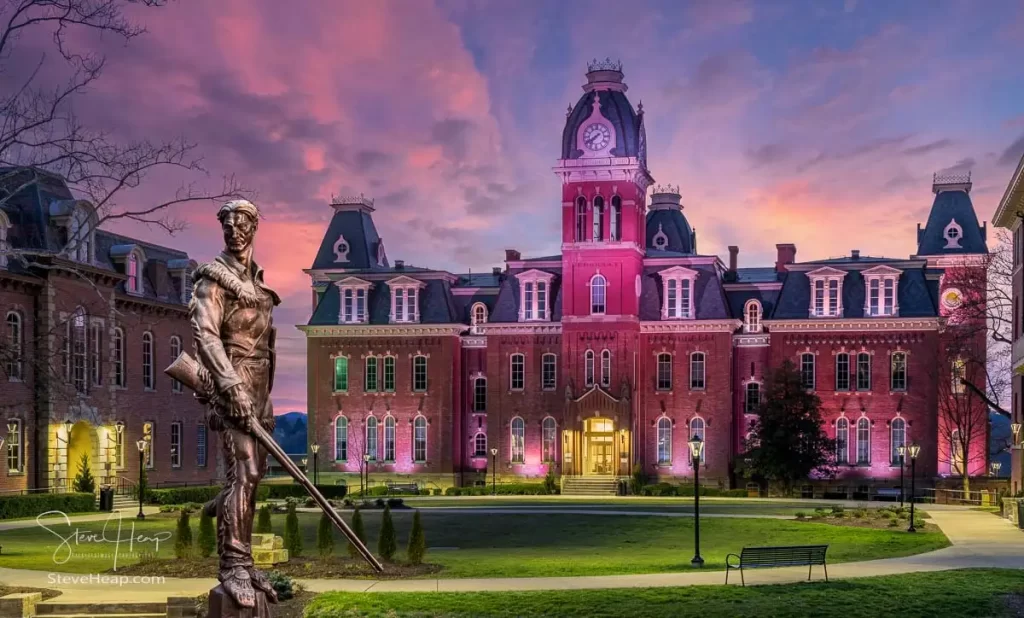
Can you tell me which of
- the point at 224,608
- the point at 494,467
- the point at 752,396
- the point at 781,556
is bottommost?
the point at 494,467

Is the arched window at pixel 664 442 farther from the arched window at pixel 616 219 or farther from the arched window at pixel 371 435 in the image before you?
the arched window at pixel 371 435

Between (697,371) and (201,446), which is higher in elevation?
(697,371)

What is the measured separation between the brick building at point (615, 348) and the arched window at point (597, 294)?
0.11m

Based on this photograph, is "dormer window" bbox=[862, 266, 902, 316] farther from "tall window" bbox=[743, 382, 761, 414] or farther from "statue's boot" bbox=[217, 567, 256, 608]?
"statue's boot" bbox=[217, 567, 256, 608]

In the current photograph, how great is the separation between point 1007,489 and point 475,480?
29805 mm

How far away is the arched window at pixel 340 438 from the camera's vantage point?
6794 centimetres

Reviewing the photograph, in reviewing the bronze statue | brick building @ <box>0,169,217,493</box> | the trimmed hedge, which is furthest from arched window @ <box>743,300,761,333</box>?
the bronze statue

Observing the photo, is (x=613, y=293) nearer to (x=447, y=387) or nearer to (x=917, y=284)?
(x=447, y=387)

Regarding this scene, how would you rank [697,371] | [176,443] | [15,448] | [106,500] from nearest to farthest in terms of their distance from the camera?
[106,500], [15,448], [176,443], [697,371]

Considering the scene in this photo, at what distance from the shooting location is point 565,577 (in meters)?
21.5

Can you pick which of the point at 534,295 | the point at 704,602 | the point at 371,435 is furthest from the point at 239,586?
the point at 371,435

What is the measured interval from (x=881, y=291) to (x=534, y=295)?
18.6m

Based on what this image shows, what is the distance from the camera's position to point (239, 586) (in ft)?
33.9

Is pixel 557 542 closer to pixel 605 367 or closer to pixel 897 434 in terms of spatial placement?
A: pixel 605 367
